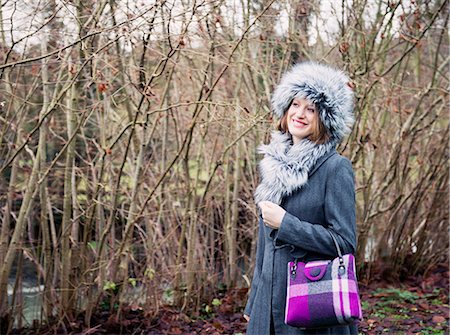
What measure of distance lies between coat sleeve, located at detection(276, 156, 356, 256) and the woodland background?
61.6 inches

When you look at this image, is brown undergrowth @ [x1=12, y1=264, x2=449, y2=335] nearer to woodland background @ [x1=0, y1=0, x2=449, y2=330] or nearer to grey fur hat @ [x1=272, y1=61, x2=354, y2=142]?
woodland background @ [x1=0, y1=0, x2=449, y2=330]

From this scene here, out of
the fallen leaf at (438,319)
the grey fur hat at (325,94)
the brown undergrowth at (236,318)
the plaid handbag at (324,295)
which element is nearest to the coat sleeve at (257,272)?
the plaid handbag at (324,295)

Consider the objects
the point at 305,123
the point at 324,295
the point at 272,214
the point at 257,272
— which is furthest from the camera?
the point at 257,272

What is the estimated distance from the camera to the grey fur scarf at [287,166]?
9.21 ft

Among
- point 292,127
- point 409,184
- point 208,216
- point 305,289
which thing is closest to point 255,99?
point 208,216

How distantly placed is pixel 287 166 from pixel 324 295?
584 millimetres

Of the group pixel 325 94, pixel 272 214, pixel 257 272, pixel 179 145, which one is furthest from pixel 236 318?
pixel 325 94

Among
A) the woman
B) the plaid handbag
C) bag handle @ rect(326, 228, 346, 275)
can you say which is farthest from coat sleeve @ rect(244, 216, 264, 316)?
bag handle @ rect(326, 228, 346, 275)

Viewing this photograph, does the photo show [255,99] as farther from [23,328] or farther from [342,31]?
[23,328]

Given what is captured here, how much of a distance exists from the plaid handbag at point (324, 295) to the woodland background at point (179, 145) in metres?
1.75

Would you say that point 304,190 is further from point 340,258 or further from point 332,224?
point 340,258

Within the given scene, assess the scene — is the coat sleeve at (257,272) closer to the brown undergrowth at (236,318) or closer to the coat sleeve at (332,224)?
the coat sleeve at (332,224)

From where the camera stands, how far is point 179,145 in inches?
221

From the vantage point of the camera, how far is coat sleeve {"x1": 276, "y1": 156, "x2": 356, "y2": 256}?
268cm
